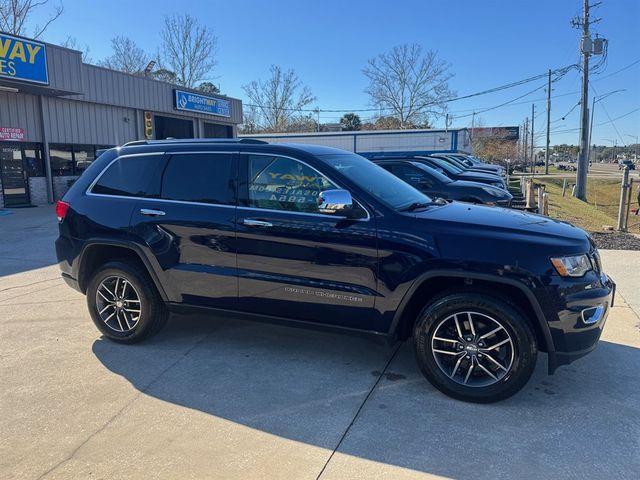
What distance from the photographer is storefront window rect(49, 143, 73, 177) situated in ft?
59.7

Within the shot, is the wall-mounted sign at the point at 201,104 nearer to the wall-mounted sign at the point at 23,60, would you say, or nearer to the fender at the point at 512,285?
the wall-mounted sign at the point at 23,60

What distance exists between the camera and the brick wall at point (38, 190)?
685 inches

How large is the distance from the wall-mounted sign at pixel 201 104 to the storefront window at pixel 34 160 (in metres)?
7.82

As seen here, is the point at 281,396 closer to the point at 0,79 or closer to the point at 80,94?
the point at 0,79

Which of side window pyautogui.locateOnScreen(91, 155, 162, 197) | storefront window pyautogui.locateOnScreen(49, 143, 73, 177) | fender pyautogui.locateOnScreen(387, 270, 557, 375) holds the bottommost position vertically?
fender pyautogui.locateOnScreen(387, 270, 557, 375)

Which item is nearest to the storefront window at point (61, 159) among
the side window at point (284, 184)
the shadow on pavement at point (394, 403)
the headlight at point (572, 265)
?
the shadow on pavement at point (394, 403)

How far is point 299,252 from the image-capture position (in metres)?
3.79

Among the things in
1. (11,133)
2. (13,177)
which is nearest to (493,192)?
(11,133)

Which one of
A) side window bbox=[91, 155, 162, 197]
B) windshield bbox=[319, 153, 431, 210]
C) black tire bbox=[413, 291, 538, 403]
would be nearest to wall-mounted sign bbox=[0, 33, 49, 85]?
side window bbox=[91, 155, 162, 197]

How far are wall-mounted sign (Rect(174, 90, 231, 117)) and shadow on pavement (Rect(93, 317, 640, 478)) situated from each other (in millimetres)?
21649

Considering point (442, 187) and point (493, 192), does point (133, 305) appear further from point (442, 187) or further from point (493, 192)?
point (493, 192)

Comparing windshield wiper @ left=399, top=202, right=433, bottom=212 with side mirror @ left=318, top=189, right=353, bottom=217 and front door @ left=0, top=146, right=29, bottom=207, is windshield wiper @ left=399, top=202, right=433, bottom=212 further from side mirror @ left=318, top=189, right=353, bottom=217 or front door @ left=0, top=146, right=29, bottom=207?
front door @ left=0, top=146, right=29, bottom=207

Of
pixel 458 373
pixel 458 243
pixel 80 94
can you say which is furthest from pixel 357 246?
pixel 80 94

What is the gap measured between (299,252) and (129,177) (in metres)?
1.88
